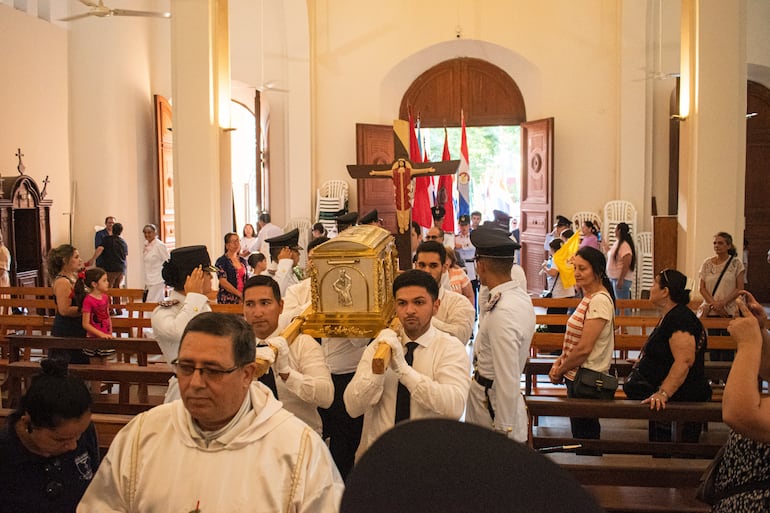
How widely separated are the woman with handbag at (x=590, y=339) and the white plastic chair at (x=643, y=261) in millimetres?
8736

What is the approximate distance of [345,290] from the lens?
3.86 meters

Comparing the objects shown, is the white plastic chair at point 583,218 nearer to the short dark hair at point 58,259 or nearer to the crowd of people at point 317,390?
the crowd of people at point 317,390

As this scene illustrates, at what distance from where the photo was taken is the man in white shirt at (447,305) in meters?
4.81

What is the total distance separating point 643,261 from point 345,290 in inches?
407

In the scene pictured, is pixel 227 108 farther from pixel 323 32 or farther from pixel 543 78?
pixel 543 78

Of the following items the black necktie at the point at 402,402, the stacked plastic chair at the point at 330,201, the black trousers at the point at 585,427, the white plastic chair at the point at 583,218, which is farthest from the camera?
the stacked plastic chair at the point at 330,201

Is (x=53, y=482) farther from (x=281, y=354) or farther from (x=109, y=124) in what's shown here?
(x=109, y=124)

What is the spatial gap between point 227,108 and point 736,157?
6.36 metres

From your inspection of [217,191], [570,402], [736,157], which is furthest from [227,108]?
[570,402]

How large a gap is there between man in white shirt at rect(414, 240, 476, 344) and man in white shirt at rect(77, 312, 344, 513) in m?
2.45

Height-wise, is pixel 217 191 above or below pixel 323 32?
below

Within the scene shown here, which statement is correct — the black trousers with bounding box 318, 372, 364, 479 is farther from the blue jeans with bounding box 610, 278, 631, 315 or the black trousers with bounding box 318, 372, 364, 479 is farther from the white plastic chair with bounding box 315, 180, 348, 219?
the white plastic chair with bounding box 315, 180, 348, 219

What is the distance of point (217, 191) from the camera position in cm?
975

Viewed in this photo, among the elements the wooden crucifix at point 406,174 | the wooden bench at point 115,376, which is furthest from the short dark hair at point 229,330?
the wooden crucifix at point 406,174
